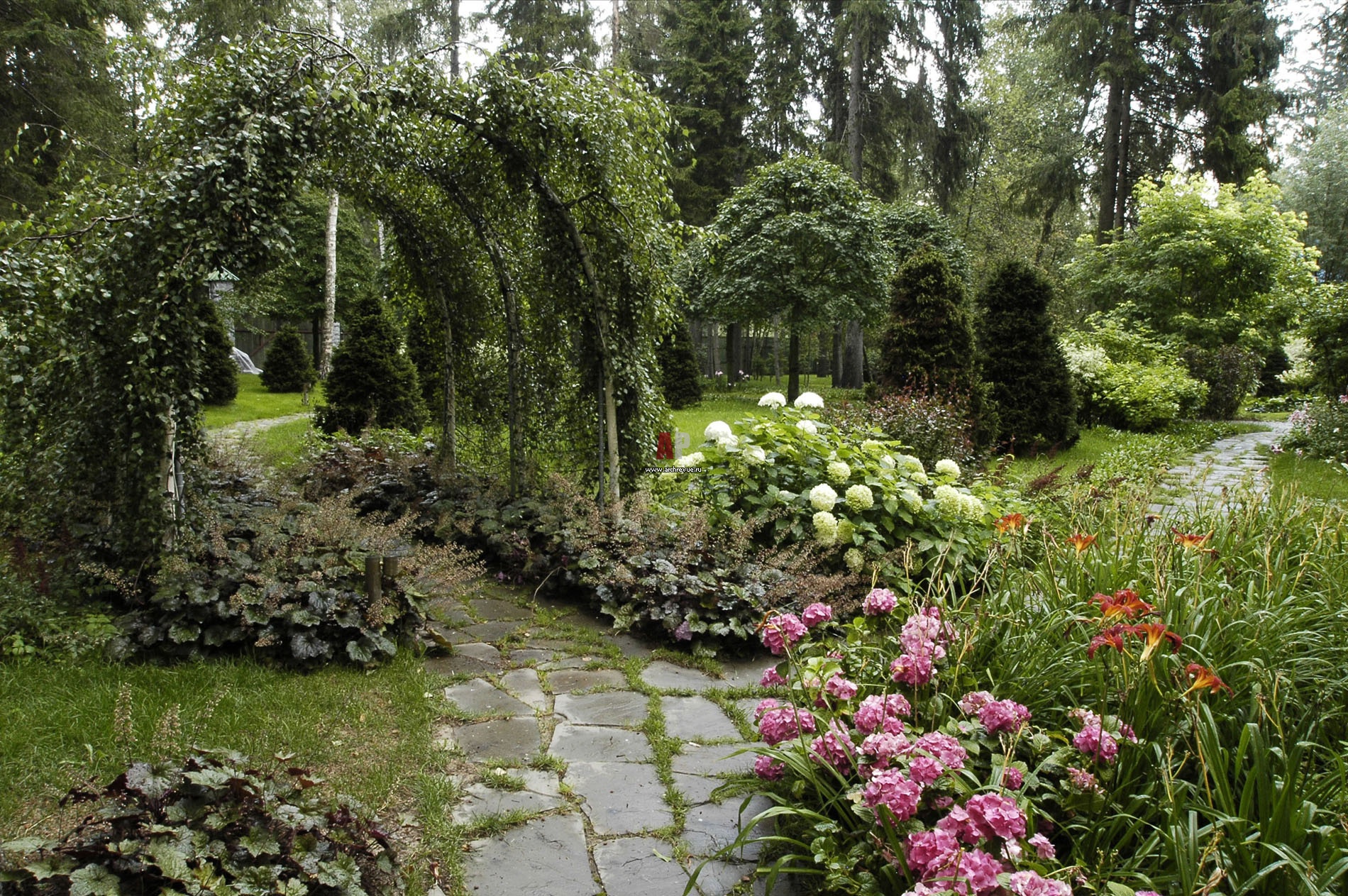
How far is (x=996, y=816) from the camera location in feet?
5.24

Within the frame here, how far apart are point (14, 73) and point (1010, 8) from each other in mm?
25634

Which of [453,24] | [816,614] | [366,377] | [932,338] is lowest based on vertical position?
[816,614]

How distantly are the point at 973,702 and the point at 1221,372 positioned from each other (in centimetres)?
1340

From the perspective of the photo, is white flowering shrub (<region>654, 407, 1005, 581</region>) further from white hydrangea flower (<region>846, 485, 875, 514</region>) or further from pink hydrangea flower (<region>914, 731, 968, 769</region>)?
pink hydrangea flower (<region>914, 731, 968, 769</region>)

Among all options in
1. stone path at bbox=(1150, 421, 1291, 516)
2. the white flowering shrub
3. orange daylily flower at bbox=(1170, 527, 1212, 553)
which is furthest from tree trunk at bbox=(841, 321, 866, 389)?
orange daylily flower at bbox=(1170, 527, 1212, 553)

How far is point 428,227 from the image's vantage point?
230 inches

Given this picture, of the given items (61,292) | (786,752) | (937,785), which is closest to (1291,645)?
(937,785)

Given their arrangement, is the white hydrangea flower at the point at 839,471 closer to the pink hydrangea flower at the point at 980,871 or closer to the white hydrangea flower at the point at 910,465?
the white hydrangea flower at the point at 910,465

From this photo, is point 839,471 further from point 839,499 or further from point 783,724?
point 783,724

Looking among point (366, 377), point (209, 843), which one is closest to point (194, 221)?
point (209, 843)

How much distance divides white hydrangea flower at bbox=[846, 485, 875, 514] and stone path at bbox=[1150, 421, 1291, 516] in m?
1.52

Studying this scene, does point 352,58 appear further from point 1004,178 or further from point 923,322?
point 1004,178

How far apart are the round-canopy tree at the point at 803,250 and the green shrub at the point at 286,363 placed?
27.1ft

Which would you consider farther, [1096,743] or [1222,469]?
[1222,469]
